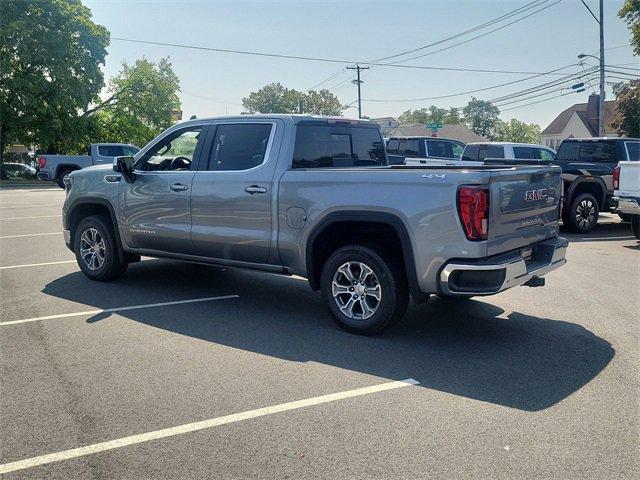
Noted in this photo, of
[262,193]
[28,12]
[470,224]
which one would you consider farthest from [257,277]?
[28,12]

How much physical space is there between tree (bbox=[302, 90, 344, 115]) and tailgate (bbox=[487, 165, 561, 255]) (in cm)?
9529

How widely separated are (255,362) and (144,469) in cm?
165

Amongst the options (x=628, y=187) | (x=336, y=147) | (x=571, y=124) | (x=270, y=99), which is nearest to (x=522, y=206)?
(x=336, y=147)

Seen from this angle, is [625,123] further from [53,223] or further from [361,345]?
[361,345]

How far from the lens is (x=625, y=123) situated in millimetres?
43125

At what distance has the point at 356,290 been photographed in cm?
542

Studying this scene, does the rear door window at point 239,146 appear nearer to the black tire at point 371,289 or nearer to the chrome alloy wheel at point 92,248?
the black tire at point 371,289

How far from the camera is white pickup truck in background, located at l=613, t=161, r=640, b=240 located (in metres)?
10.9

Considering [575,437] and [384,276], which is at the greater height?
[384,276]

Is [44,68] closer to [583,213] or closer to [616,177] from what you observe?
[583,213]

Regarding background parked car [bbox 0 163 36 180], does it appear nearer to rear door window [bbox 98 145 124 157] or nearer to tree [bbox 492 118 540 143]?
rear door window [bbox 98 145 124 157]

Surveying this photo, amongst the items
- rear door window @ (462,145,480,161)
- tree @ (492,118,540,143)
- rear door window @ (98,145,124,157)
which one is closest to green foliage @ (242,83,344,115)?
tree @ (492,118,540,143)

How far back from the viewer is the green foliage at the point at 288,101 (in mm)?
100688

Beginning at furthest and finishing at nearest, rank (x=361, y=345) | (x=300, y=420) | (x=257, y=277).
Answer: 1. (x=257, y=277)
2. (x=361, y=345)
3. (x=300, y=420)
